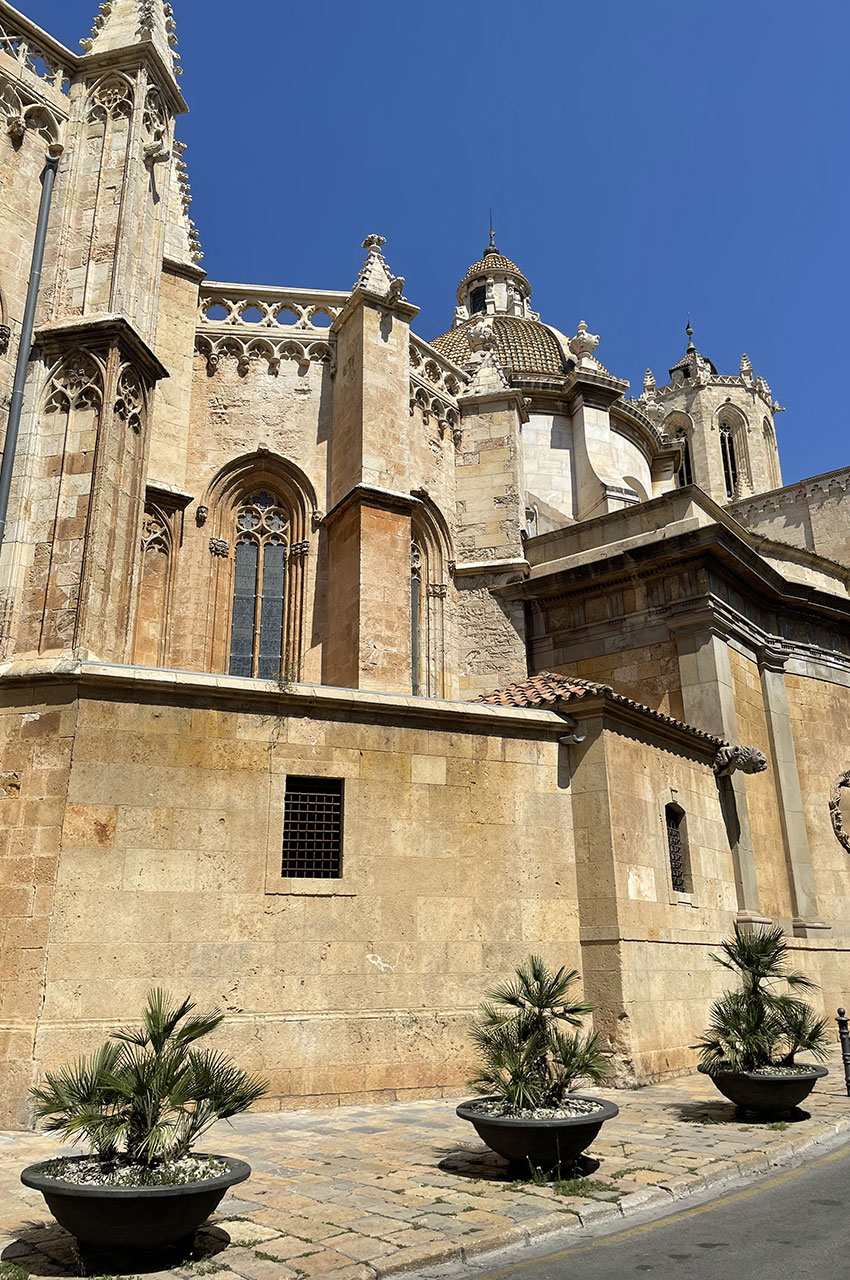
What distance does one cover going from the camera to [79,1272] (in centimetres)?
467

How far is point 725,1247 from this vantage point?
5180 mm

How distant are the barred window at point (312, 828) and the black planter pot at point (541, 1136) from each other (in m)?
3.96

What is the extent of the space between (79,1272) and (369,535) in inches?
492

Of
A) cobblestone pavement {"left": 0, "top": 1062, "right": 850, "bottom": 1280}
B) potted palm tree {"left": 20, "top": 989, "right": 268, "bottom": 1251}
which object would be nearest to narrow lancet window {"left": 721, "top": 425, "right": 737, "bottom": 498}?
cobblestone pavement {"left": 0, "top": 1062, "right": 850, "bottom": 1280}

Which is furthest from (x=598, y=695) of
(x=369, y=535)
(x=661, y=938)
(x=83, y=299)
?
(x=83, y=299)

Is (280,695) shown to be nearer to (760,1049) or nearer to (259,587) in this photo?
(760,1049)

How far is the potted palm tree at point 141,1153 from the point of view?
4625mm

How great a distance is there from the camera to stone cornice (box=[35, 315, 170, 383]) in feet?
41.0

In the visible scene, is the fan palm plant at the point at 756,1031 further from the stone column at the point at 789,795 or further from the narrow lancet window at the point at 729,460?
the narrow lancet window at the point at 729,460

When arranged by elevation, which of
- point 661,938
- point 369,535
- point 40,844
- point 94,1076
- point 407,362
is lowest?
point 94,1076

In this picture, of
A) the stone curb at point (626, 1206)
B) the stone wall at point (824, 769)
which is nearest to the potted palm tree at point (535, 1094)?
the stone curb at point (626, 1206)

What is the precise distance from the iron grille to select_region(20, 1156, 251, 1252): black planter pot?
9235 mm

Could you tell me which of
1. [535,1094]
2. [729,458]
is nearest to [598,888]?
[535,1094]

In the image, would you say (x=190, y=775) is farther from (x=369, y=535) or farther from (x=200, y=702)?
(x=369, y=535)
